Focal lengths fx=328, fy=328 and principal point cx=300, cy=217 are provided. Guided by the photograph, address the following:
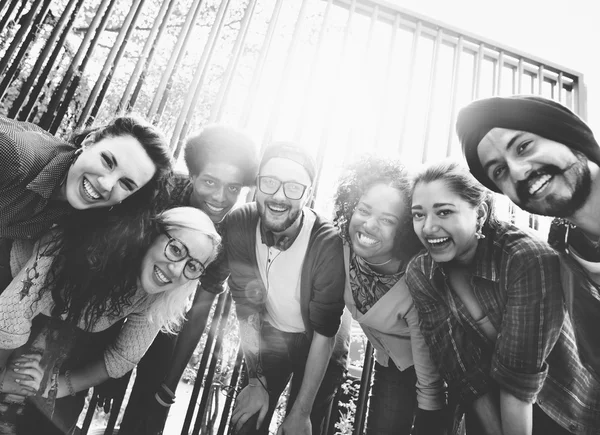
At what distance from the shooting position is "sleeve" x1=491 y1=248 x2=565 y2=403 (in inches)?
53.3

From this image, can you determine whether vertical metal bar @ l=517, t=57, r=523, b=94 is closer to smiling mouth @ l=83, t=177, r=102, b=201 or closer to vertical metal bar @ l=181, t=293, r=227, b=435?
vertical metal bar @ l=181, t=293, r=227, b=435

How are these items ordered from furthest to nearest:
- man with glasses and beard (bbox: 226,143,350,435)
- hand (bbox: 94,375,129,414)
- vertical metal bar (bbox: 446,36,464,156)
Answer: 1. vertical metal bar (bbox: 446,36,464,156)
2. hand (bbox: 94,375,129,414)
3. man with glasses and beard (bbox: 226,143,350,435)

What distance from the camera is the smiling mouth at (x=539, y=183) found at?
1.33 meters

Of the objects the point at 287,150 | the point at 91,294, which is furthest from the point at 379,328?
the point at 91,294

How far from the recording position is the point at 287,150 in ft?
6.66

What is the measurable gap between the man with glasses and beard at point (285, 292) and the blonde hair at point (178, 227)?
0.18 m

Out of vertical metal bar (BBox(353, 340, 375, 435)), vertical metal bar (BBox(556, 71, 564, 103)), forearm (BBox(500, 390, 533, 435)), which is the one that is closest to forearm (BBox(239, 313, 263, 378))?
vertical metal bar (BBox(353, 340, 375, 435))

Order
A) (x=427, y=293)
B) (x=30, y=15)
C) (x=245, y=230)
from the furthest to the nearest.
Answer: (x=30, y=15) → (x=245, y=230) → (x=427, y=293)

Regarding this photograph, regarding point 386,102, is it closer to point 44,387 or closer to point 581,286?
point 581,286

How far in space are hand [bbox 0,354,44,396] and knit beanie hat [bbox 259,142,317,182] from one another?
5.20ft

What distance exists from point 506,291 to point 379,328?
699mm

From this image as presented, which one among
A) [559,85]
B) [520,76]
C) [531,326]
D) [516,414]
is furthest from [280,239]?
[559,85]

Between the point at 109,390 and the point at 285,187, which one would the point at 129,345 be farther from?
the point at 285,187

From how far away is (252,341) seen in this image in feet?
6.81
